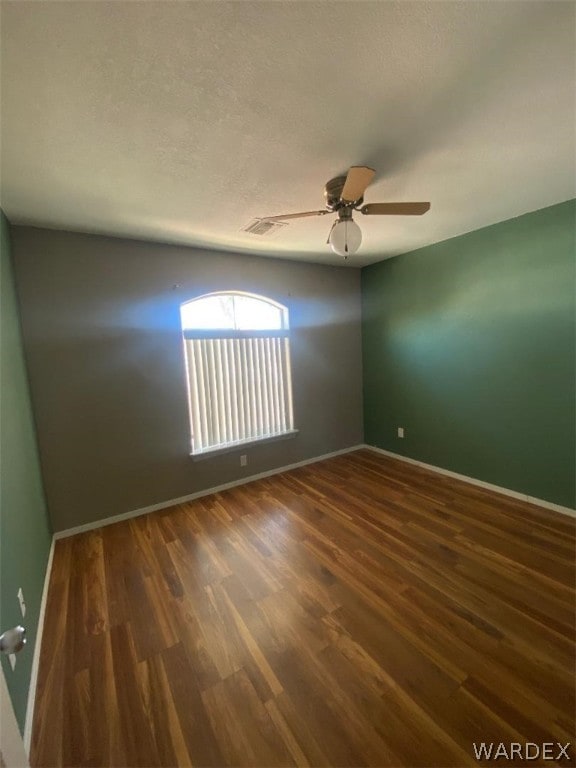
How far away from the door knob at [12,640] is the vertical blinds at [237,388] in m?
2.34

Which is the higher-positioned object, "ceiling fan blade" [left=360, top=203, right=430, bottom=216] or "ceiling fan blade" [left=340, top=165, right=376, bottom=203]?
"ceiling fan blade" [left=340, top=165, right=376, bottom=203]

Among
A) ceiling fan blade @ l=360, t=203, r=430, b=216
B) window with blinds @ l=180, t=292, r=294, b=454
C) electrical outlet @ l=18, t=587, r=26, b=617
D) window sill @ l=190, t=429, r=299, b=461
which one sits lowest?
electrical outlet @ l=18, t=587, r=26, b=617

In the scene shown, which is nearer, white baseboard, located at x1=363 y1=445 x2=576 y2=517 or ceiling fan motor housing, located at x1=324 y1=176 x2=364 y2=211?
ceiling fan motor housing, located at x1=324 y1=176 x2=364 y2=211

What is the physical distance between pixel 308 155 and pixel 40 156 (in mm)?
1353

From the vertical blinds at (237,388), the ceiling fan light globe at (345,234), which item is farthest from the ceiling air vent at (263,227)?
the vertical blinds at (237,388)

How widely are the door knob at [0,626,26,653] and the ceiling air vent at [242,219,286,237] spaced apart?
8.17 feet

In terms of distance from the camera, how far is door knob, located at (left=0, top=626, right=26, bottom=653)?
670mm

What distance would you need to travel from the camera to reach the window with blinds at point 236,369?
3033 millimetres

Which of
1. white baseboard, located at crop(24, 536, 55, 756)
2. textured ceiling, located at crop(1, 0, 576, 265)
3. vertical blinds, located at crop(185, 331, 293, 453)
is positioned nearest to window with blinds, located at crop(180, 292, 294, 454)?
vertical blinds, located at crop(185, 331, 293, 453)

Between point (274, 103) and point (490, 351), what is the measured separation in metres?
2.68

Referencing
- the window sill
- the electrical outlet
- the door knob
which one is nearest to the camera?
the door knob

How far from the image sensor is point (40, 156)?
148cm

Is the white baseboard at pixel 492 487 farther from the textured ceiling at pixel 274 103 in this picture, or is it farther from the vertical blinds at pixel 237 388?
the textured ceiling at pixel 274 103

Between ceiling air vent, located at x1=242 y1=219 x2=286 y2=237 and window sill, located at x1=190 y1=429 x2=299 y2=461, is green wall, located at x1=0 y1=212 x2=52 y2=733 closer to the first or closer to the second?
window sill, located at x1=190 y1=429 x2=299 y2=461
